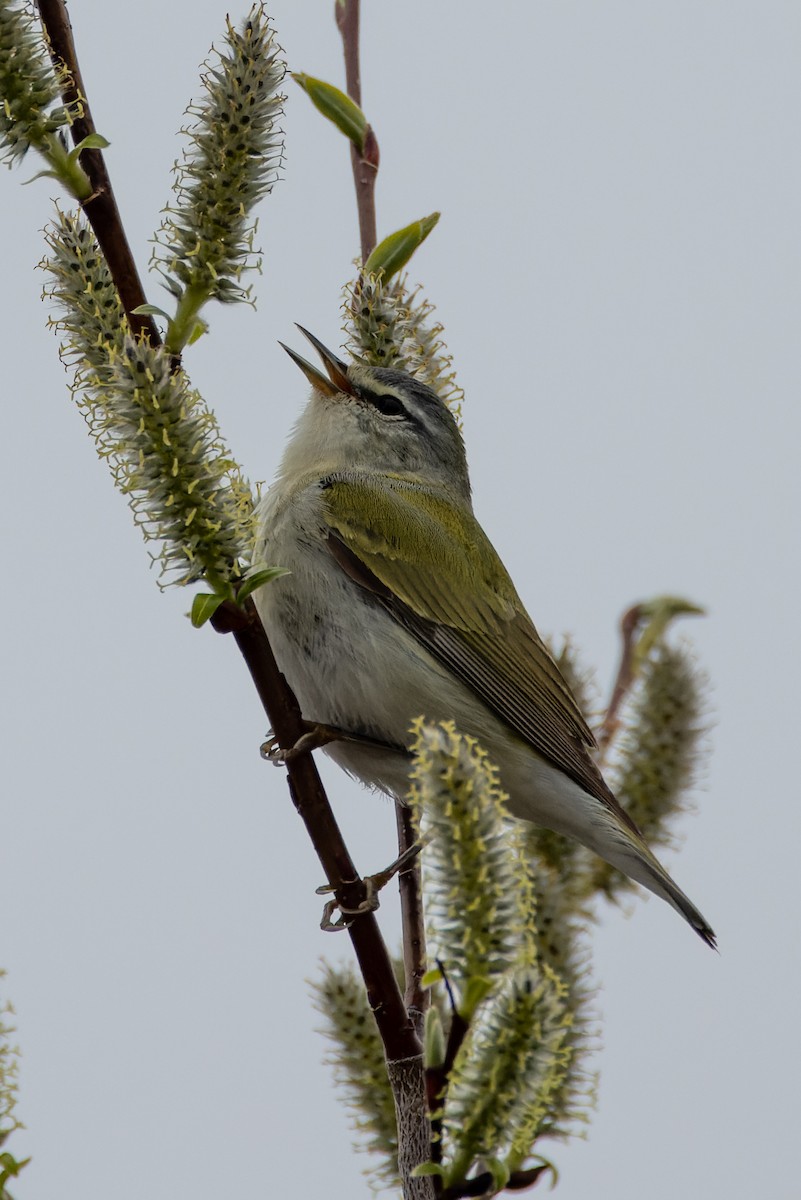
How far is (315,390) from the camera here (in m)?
4.53

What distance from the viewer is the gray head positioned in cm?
432

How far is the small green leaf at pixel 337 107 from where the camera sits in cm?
325

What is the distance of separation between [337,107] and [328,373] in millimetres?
1204

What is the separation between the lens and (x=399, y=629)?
3.89 meters

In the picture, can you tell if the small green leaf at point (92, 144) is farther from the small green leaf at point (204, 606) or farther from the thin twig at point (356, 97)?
the thin twig at point (356, 97)

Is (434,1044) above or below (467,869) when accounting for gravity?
below

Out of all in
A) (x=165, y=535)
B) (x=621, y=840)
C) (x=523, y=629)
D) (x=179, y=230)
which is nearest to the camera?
(x=165, y=535)

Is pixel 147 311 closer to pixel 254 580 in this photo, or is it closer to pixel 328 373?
pixel 254 580

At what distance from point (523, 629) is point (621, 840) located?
0.98 m

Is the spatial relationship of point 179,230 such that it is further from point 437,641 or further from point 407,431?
point 407,431

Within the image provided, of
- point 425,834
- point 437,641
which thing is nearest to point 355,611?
point 437,641

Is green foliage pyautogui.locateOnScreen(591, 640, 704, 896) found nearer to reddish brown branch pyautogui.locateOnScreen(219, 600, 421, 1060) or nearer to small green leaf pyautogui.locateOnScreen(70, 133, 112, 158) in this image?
reddish brown branch pyautogui.locateOnScreen(219, 600, 421, 1060)

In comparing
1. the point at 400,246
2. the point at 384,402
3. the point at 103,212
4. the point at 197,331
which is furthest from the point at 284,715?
the point at 384,402

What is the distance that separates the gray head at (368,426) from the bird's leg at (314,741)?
997 millimetres
